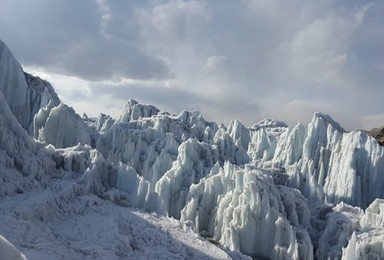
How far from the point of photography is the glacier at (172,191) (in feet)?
88.2

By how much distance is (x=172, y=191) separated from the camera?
5516 cm

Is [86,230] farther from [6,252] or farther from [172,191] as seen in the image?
[172,191]

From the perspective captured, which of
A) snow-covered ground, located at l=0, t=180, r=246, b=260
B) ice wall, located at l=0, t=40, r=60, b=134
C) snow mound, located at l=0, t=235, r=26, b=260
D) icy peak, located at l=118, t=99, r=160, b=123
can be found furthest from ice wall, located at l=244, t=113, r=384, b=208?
snow mound, located at l=0, t=235, r=26, b=260

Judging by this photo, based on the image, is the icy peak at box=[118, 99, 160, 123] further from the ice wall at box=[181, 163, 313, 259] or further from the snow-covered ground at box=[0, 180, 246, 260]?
the snow-covered ground at box=[0, 180, 246, 260]

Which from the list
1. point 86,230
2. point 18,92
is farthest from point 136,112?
point 86,230

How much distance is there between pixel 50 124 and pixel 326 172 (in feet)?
132

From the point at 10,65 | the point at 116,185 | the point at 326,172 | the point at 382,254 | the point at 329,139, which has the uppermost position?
the point at 10,65

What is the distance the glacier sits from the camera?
26.9 metres

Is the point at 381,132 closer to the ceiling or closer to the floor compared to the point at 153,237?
closer to the ceiling

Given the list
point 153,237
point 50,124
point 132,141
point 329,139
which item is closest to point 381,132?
point 329,139

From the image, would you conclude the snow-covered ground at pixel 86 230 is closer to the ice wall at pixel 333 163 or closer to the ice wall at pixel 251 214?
the ice wall at pixel 251 214

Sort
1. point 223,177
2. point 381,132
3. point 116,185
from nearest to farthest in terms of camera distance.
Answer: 1. point 116,185
2. point 223,177
3. point 381,132

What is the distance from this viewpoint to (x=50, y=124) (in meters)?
58.4

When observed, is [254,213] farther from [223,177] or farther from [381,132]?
[381,132]
